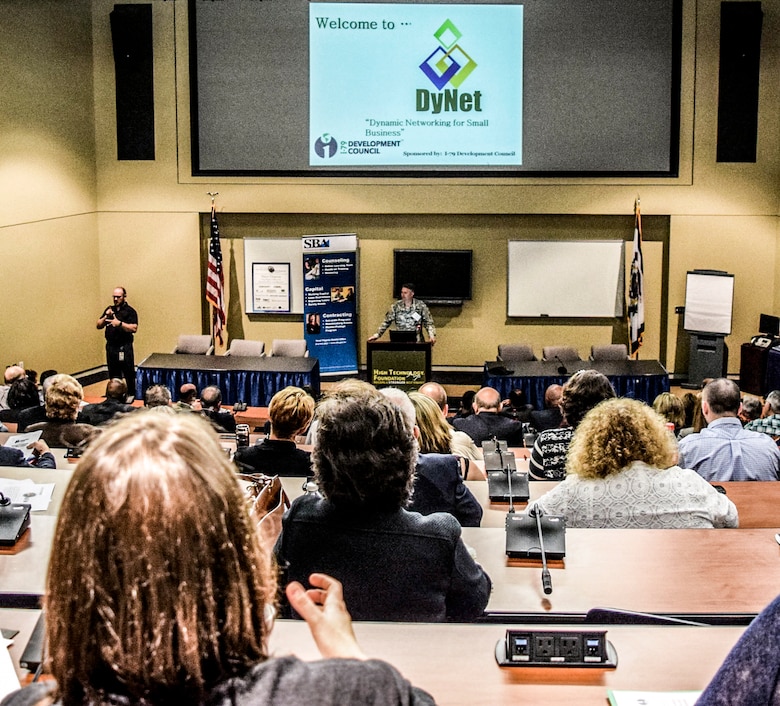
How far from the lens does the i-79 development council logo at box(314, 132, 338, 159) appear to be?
11.2 m

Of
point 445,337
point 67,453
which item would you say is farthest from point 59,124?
point 67,453

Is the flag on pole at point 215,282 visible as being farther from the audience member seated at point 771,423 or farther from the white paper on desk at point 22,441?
the white paper on desk at point 22,441

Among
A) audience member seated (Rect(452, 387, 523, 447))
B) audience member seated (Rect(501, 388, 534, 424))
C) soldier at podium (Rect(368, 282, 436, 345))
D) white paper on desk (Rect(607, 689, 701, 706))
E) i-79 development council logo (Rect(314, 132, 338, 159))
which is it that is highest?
i-79 development council logo (Rect(314, 132, 338, 159))

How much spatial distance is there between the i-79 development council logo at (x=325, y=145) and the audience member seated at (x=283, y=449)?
7.13 metres

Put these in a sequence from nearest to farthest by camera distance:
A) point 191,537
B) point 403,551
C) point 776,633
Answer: point 191,537 < point 776,633 < point 403,551

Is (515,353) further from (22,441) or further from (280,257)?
(22,441)

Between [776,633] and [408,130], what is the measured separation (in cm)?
1041

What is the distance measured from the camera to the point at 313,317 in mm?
11312

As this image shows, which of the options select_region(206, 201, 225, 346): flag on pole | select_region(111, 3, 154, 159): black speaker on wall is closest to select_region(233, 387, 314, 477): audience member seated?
select_region(206, 201, 225, 346): flag on pole

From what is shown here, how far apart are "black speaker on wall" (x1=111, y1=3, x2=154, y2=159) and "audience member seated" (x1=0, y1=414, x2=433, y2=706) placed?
35.9ft

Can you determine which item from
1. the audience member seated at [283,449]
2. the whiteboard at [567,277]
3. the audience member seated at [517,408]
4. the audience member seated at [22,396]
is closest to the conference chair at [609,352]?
the whiteboard at [567,277]

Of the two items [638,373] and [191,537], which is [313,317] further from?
[191,537]

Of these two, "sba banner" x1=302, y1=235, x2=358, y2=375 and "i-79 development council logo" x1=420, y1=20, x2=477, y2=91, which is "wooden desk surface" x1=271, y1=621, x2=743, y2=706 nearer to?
"sba banner" x1=302, y1=235, x2=358, y2=375

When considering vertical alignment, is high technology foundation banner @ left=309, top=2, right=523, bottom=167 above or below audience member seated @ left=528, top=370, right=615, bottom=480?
→ above
